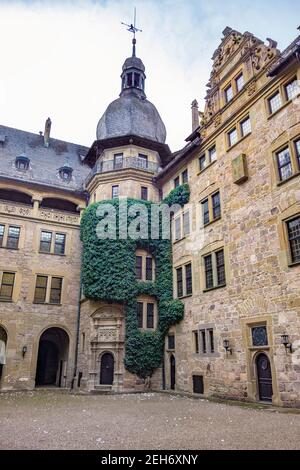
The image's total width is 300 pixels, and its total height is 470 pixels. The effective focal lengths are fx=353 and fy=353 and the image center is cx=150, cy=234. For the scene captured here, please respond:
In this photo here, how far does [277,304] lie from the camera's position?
14.0 metres

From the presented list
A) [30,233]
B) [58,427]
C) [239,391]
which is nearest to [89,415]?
[58,427]

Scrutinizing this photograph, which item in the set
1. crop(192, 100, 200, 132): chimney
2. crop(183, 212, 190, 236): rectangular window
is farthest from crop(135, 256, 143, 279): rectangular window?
crop(192, 100, 200, 132): chimney

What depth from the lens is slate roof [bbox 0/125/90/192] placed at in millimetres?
27375

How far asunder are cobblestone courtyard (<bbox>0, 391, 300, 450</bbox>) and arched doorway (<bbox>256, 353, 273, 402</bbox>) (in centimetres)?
142

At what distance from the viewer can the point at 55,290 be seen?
25172mm

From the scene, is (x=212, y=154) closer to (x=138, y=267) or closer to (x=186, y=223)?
(x=186, y=223)

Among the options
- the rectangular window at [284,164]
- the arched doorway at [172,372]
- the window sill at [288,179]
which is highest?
the rectangular window at [284,164]

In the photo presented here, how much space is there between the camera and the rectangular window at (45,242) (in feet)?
84.5

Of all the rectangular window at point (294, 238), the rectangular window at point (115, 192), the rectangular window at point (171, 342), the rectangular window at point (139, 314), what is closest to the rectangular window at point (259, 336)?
the rectangular window at point (294, 238)

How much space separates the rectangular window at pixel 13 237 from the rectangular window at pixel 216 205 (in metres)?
14.2

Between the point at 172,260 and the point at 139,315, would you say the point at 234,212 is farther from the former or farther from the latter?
the point at 139,315

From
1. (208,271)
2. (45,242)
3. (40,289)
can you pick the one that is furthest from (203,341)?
(45,242)

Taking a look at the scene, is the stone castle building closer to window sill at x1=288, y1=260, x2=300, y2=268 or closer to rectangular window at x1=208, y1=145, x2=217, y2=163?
window sill at x1=288, y1=260, x2=300, y2=268

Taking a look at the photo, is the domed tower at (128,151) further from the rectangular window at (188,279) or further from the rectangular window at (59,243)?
the rectangular window at (188,279)
